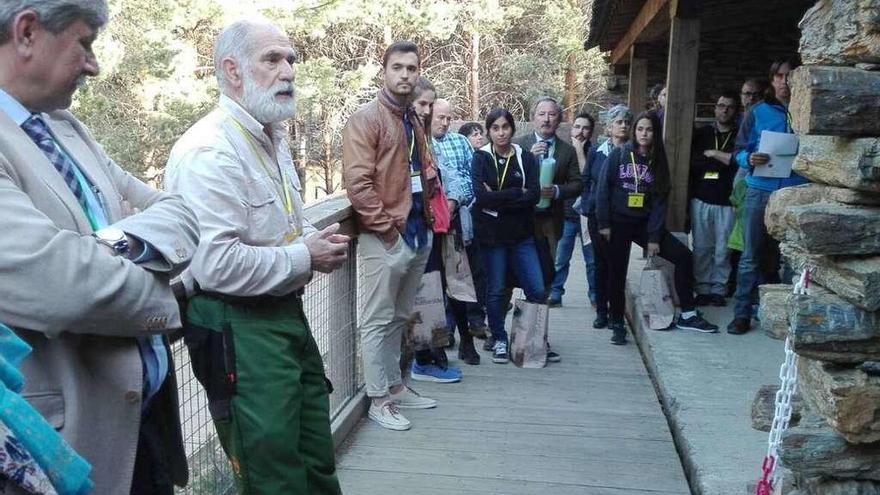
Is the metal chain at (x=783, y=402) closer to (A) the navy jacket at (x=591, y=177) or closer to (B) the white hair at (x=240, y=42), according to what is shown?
(B) the white hair at (x=240, y=42)

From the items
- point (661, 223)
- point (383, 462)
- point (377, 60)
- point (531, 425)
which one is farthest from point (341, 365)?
point (377, 60)

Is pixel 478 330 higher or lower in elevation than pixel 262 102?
lower

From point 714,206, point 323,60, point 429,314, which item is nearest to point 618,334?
point 714,206

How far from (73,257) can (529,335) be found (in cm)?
476

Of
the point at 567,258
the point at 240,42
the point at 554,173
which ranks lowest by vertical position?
the point at 567,258

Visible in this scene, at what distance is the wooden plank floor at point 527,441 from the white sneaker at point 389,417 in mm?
41

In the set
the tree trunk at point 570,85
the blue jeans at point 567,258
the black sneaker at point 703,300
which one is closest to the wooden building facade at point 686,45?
the black sneaker at point 703,300

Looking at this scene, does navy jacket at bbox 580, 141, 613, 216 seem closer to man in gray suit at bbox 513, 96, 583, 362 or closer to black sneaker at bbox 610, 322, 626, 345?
man in gray suit at bbox 513, 96, 583, 362

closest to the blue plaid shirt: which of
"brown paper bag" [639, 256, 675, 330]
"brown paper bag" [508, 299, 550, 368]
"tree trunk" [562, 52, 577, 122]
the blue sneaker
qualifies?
"brown paper bag" [508, 299, 550, 368]

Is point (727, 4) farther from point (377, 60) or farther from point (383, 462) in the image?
point (377, 60)

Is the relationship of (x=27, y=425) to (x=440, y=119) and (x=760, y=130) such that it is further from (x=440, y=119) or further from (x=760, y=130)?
(x=760, y=130)

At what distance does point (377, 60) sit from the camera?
22844 millimetres

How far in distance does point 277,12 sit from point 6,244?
52.5ft

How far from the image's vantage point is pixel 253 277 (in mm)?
2660
